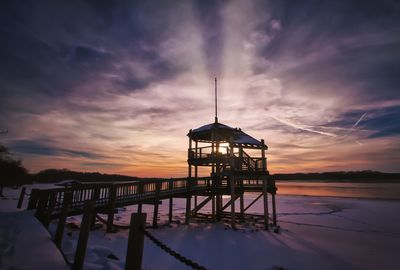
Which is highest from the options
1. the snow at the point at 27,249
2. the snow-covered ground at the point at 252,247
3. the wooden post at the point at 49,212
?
the wooden post at the point at 49,212

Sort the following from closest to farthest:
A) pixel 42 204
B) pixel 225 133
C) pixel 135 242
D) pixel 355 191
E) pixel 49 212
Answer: pixel 135 242 → pixel 49 212 → pixel 42 204 → pixel 225 133 → pixel 355 191

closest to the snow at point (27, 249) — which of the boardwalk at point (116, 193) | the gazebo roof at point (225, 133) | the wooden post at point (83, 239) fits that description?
the wooden post at point (83, 239)

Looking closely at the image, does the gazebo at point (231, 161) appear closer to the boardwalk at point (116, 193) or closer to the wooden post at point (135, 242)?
the boardwalk at point (116, 193)

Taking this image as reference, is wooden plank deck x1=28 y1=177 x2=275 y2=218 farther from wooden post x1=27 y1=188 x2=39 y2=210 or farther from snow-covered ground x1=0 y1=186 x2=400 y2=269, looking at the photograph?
snow-covered ground x1=0 y1=186 x2=400 y2=269

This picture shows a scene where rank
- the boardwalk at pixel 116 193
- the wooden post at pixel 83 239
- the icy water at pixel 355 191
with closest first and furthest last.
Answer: the wooden post at pixel 83 239
the boardwalk at pixel 116 193
the icy water at pixel 355 191

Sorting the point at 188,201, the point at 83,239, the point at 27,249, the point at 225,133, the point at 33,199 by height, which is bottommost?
the point at 27,249

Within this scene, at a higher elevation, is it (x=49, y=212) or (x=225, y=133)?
(x=225, y=133)

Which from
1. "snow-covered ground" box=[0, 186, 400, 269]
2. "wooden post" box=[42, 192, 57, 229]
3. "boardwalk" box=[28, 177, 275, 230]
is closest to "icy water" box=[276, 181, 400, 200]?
"snow-covered ground" box=[0, 186, 400, 269]

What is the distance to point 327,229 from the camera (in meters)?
18.4

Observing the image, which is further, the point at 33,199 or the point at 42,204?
the point at 33,199

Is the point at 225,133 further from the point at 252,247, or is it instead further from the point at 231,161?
the point at 252,247

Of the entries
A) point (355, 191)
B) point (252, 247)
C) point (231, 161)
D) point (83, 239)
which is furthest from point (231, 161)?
point (355, 191)

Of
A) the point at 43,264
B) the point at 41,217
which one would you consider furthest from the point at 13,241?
the point at 41,217

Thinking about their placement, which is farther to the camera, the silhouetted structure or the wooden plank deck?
the silhouetted structure
